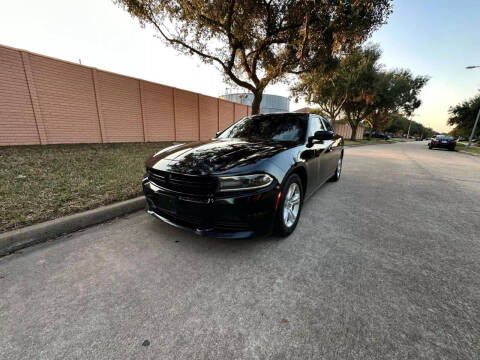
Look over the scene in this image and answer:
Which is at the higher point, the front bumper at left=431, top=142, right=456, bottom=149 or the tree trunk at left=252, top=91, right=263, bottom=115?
the tree trunk at left=252, top=91, right=263, bottom=115

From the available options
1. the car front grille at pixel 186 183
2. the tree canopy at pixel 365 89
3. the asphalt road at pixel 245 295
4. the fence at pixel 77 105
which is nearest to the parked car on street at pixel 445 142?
the tree canopy at pixel 365 89

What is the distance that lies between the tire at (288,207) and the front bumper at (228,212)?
0.18m

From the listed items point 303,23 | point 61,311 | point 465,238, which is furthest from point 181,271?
point 303,23

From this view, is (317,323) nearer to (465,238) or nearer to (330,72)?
(465,238)

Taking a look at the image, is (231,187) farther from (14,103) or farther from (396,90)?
(396,90)

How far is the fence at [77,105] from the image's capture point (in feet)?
21.9

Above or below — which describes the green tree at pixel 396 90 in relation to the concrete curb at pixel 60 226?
above

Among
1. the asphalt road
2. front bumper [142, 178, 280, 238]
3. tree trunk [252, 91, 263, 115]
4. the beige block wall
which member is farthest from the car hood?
tree trunk [252, 91, 263, 115]

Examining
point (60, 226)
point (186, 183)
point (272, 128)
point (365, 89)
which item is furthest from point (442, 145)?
point (60, 226)

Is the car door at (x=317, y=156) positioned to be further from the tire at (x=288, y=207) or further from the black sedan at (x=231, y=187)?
the tire at (x=288, y=207)

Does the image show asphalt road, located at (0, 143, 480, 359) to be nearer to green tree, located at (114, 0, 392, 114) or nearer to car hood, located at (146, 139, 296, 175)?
car hood, located at (146, 139, 296, 175)

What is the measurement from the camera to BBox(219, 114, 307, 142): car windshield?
10.3 ft

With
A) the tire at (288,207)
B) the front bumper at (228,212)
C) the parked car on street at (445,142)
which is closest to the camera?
the front bumper at (228,212)

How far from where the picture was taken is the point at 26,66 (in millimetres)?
6809
